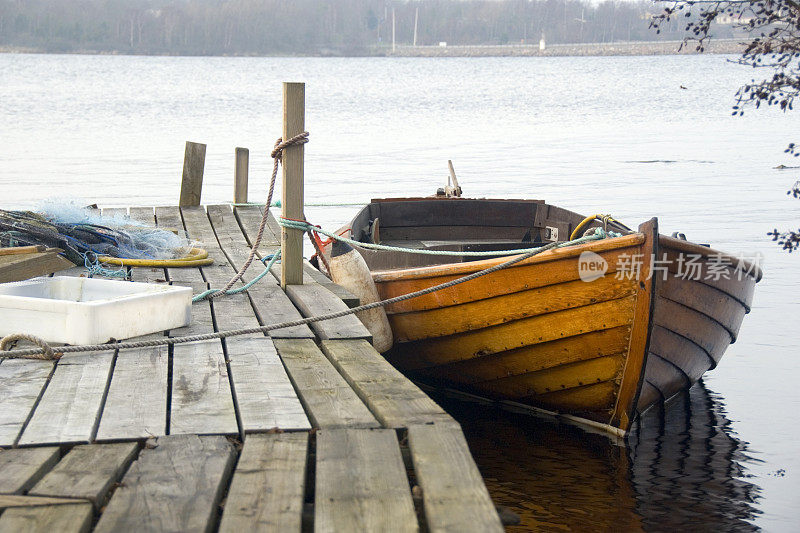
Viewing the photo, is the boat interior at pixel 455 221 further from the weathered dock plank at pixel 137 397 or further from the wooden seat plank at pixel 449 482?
the wooden seat plank at pixel 449 482

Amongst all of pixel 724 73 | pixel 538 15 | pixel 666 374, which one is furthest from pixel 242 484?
pixel 538 15

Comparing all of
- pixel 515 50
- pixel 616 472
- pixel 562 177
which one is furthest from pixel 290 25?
pixel 616 472

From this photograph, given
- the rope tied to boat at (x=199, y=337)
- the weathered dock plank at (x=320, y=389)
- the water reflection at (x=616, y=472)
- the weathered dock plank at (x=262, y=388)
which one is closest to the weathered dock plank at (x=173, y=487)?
the weathered dock plank at (x=262, y=388)

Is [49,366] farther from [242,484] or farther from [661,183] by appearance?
[661,183]

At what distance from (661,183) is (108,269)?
17561mm

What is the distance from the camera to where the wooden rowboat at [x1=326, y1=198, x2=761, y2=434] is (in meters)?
5.79

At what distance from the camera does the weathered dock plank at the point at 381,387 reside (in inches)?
147

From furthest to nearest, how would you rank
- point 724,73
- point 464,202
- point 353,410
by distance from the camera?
point 724,73 → point 464,202 → point 353,410

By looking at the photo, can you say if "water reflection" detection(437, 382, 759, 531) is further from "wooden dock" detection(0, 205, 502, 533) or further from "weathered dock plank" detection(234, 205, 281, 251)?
"weathered dock plank" detection(234, 205, 281, 251)

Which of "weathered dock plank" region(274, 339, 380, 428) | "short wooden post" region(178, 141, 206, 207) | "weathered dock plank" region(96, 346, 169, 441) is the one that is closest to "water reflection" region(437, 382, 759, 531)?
"weathered dock plank" region(274, 339, 380, 428)

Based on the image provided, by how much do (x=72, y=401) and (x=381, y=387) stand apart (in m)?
1.29

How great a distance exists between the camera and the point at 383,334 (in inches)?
257

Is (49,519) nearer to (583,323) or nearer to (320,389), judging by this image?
(320,389)

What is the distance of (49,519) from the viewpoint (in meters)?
2.78
